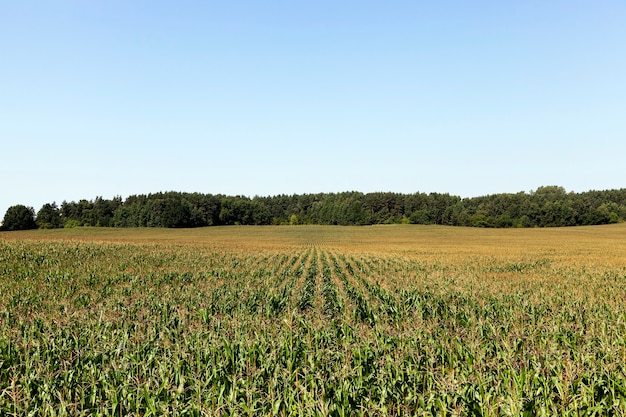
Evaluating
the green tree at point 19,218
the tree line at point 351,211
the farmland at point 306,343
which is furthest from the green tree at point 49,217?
the farmland at point 306,343

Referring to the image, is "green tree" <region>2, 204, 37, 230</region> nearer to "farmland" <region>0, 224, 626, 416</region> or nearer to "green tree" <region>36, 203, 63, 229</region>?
"green tree" <region>36, 203, 63, 229</region>

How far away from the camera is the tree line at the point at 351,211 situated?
424ft

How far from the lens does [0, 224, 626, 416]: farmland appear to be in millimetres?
5883

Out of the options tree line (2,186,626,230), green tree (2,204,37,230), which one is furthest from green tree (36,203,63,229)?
green tree (2,204,37,230)

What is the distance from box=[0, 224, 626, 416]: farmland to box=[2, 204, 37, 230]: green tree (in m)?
111

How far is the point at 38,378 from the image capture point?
6.65 metres

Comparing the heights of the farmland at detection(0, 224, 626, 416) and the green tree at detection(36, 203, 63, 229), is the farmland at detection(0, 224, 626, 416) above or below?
below

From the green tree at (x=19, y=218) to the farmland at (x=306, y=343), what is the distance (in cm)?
11136

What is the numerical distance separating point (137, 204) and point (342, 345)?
13956 cm

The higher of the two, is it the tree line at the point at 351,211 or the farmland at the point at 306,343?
the tree line at the point at 351,211

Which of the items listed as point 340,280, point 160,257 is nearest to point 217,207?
point 160,257

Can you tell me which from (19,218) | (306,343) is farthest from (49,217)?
(306,343)

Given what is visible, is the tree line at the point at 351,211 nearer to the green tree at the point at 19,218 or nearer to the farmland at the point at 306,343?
the green tree at the point at 19,218

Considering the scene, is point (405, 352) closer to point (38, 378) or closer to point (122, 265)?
point (38, 378)
